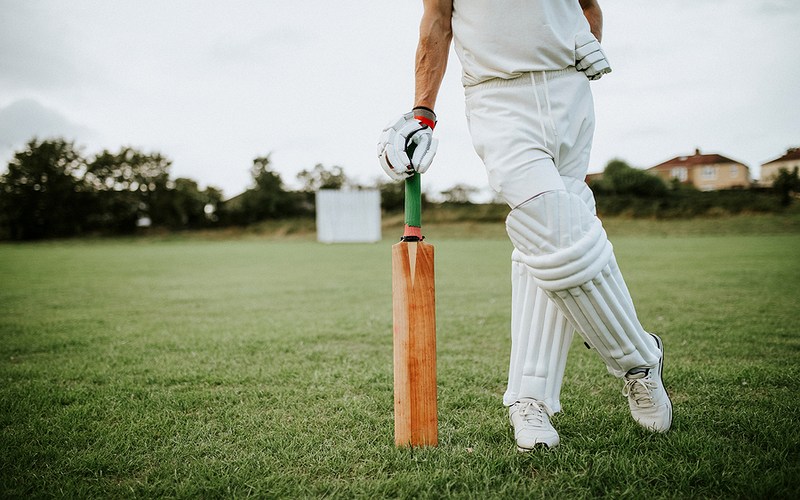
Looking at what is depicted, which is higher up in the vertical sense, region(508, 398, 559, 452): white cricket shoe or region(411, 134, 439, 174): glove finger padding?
region(411, 134, 439, 174): glove finger padding

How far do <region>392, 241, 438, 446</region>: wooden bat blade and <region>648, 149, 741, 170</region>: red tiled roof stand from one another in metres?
73.7

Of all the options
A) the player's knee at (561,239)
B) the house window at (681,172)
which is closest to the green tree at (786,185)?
the house window at (681,172)

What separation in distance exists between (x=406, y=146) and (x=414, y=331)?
669 mm

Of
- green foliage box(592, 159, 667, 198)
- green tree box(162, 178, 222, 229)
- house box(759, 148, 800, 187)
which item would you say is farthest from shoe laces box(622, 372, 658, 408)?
green tree box(162, 178, 222, 229)

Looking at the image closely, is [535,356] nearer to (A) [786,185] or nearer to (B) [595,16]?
(B) [595,16]

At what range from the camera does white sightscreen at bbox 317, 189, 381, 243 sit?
35.5 metres

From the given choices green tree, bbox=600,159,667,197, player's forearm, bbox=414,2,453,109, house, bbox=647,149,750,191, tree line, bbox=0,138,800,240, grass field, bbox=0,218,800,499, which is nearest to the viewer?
grass field, bbox=0,218,800,499

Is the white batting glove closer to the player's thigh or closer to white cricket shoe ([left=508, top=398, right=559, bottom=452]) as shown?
the player's thigh

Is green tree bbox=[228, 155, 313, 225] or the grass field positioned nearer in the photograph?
the grass field

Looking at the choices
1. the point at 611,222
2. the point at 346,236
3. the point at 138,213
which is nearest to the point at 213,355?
the point at 346,236

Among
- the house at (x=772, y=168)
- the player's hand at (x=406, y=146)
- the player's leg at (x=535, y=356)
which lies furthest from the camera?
the house at (x=772, y=168)

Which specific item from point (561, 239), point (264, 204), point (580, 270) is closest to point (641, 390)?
point (580, 270)

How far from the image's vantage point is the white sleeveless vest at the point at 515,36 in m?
1.73

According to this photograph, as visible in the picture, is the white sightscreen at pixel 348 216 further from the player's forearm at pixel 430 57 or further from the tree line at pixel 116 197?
the player's forearm at pixel 430 57
